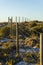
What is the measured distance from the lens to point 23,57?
7.45 m

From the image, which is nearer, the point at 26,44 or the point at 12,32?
the point at 26,44

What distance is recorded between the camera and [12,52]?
831 cm

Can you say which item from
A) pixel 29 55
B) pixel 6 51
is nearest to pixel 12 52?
pixel 6 51

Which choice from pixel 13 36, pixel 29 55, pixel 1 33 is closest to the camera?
pixel 29 55

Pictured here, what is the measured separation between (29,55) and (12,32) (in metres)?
6.38

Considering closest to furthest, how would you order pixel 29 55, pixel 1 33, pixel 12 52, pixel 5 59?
1. pixel 5 59
2. pixel 29 55
3. pixel 12 52
4. pixel 1 33

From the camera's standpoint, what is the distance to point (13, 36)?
13.2m

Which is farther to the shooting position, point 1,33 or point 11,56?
point 1,33

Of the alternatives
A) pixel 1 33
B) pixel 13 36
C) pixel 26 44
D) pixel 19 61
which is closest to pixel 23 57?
pixel 19 61

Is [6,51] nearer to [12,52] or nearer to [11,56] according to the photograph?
[12,52]

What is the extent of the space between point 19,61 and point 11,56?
25.3 inches

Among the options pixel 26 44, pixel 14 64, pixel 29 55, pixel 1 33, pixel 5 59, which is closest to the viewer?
pixel 14 64

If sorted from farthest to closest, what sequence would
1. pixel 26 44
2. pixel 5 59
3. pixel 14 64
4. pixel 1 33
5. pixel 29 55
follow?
1. pixel 1 33
2. pixel 26 44
3. pixel 29 55
4. pixel 5 59
5. pixel 14 64

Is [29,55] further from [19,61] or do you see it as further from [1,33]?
[1,33]
